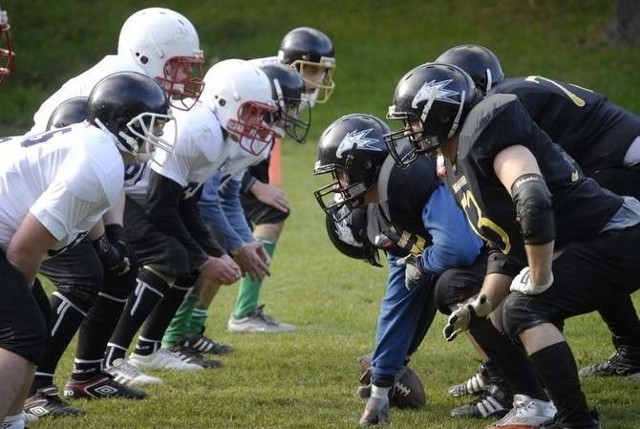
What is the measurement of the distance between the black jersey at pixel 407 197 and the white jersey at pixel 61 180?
1.36 metres

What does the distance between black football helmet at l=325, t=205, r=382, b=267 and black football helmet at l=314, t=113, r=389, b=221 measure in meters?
0.30

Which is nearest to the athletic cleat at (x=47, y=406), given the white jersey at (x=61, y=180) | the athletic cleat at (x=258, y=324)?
the white jersey at (x=61, y=180)

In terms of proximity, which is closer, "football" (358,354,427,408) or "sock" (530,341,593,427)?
"sock" (530,341,593,427)

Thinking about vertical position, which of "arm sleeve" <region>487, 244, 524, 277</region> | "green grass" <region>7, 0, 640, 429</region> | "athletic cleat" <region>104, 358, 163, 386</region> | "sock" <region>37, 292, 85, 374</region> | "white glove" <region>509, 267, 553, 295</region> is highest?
"white glove" <region>509, 267, 553, 295</region>

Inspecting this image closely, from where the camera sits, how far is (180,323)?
26.3ft

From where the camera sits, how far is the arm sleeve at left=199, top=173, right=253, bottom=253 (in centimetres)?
776

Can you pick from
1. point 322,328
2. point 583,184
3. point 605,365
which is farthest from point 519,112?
point 322,328

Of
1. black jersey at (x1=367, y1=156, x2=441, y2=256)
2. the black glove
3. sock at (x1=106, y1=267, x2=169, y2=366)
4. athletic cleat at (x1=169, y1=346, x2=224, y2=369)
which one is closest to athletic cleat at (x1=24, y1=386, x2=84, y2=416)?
the black glove

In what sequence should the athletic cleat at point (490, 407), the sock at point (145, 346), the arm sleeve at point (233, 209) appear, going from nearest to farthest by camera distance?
the athletic cleat at point (490, 407)
the sock at point (145, 346)
the arm sleeve at point (233, 209)

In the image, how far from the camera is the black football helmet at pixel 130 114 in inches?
211

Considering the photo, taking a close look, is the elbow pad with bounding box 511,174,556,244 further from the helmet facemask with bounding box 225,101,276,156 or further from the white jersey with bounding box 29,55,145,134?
the helmet facemask with bounding box 225,101,276,156

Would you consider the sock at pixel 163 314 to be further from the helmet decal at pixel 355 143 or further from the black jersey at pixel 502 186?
the black jersey at pixel 502 186

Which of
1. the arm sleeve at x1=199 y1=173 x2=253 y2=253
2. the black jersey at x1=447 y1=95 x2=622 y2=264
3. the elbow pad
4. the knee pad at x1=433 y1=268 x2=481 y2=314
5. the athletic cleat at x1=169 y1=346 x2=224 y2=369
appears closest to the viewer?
the elbow pad

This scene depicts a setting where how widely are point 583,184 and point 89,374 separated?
279cm
